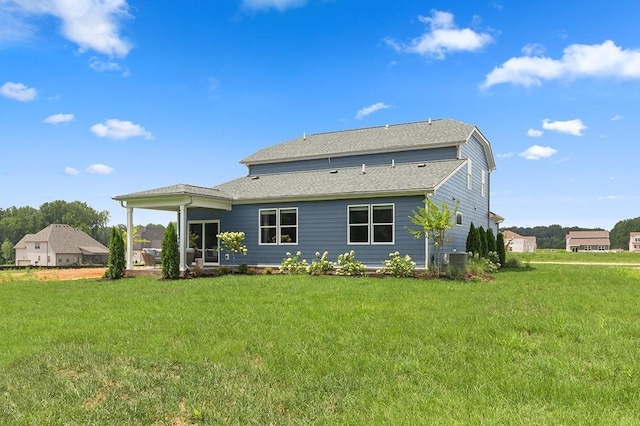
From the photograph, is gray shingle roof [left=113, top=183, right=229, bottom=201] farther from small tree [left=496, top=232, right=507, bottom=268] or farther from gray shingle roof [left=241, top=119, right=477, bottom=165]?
small tree [left=496, top=232, right=507, bottom=268]

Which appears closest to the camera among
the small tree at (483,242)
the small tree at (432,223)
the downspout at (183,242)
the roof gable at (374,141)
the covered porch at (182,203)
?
the small tree at (432,223)

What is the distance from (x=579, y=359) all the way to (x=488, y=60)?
1350 centimetres

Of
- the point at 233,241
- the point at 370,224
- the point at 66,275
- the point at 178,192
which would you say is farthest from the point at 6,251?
the point at 370,224

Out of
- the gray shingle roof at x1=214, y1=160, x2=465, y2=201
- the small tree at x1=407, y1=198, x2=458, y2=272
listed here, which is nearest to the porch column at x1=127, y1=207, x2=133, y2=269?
the gray shingle roof at x1=214, y1=160, x2=465, y2=201

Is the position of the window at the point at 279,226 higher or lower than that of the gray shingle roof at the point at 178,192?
lower

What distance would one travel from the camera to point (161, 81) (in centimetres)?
1683

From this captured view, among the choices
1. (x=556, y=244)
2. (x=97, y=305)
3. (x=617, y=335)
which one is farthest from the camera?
(x=556, y=244)

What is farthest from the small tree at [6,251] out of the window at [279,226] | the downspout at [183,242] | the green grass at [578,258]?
the green grass at [578,258]

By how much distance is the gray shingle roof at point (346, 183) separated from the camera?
15719 millimetres

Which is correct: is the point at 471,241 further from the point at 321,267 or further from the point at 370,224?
the point at 321,267

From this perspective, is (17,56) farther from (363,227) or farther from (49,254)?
(49,254)

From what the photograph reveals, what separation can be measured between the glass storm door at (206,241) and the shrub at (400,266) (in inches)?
313

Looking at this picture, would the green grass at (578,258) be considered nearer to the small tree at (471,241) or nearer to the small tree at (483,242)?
the small tree at (483,242)

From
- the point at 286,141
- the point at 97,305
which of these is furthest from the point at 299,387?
the point at 286,141
